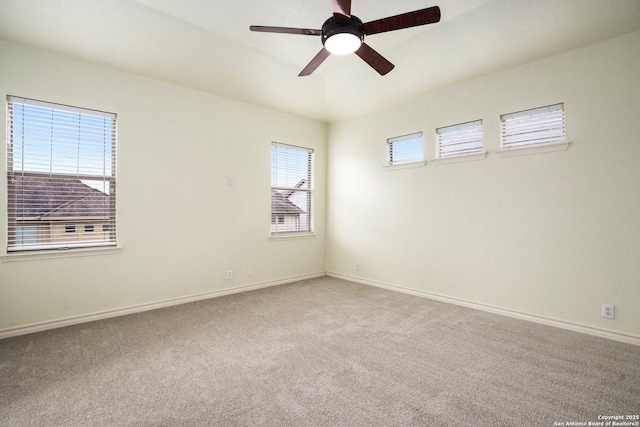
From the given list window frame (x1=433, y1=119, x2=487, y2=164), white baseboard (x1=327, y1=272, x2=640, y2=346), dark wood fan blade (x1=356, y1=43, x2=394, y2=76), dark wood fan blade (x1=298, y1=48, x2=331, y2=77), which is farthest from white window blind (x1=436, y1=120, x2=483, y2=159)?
dark wood fan blade (x1=298, y1=48, x2=331, y2=77)

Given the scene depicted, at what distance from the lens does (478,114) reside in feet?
11.6

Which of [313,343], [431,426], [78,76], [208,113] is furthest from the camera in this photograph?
[208,113]

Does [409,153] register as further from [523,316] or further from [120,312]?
[120,312]

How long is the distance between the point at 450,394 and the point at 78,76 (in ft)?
14.1

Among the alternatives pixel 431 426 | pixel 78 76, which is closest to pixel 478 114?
pixel 431 426

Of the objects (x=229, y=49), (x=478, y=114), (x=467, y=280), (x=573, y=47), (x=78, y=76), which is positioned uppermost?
(x=229, y=49)

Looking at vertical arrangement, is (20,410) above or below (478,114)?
below

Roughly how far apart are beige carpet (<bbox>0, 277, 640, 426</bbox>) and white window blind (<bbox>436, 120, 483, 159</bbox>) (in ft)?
6.42

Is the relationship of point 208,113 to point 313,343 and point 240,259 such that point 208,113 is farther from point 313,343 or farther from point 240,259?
point 313,343

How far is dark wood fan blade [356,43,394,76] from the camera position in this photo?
2.36 m

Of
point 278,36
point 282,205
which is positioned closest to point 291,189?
point 282,205

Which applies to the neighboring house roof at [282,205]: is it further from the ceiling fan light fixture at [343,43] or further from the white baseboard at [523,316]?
the ceiling fan light fixture at [343,43]

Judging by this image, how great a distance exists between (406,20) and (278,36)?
1.65 m

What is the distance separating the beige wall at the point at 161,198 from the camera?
2869 millimetres
